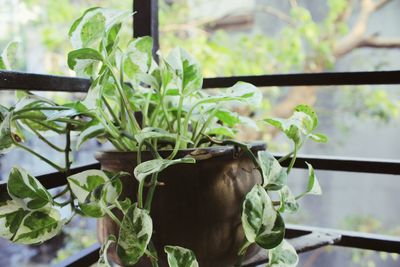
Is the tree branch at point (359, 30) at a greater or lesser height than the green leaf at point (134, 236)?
greater

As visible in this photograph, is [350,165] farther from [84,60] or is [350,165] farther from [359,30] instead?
[359,30]

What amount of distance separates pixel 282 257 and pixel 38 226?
0.96ft

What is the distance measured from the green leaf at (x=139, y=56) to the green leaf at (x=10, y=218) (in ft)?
0.75

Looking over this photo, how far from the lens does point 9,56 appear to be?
19.0 inches

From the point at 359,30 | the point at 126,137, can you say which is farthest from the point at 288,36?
the point at 126,137

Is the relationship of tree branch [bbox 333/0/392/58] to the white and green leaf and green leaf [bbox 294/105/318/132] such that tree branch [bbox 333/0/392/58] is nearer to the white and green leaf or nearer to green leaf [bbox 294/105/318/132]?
green leaf [bbox 294/105/318/132]

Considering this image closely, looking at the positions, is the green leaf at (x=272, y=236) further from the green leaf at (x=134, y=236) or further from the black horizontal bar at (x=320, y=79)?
the black horizontal bar at (x=320, y=79)

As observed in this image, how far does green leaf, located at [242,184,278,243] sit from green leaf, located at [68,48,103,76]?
0.24 metres

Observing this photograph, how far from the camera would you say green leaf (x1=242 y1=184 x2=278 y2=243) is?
1.29 ft

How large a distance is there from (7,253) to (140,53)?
3.98 feet

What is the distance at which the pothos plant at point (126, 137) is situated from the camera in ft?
1.30

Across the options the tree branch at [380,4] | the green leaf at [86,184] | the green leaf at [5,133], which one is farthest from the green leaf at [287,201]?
the tree branch at [380,4]

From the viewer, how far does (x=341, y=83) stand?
66cm

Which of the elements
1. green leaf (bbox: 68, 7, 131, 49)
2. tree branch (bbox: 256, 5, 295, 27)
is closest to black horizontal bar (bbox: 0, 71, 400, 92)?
green leaf (bbox: 68, 7, 131, 49)
